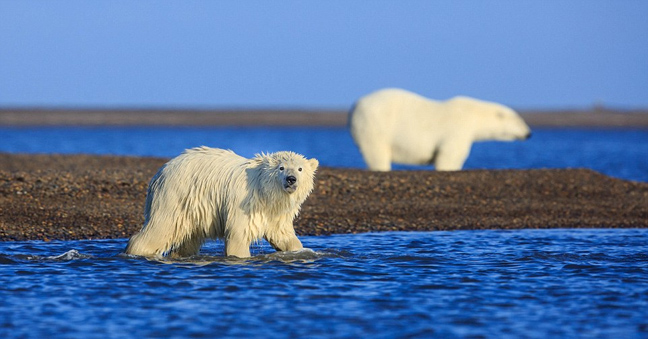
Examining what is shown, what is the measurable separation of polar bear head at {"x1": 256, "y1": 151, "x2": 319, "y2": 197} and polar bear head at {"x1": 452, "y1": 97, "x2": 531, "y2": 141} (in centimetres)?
1132

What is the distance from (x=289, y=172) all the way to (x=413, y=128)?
10994 millimetres

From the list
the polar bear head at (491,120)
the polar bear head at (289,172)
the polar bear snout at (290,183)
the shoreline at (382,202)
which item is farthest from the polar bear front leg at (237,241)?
the polar bear head at (491,120)

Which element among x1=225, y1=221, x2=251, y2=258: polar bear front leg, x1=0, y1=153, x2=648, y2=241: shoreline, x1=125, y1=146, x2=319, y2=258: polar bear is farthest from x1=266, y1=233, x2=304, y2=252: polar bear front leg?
x1=0, y1=153, x2=648, y2=241: shoreline

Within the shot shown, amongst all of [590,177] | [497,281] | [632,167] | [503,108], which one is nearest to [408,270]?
[497,281]

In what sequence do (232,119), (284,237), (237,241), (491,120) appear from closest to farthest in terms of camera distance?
1. (237,241)
2. (284,237)
3. (491,120)
4. (232,119)

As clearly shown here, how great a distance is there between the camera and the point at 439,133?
66.8ft

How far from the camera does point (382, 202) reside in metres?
15.5

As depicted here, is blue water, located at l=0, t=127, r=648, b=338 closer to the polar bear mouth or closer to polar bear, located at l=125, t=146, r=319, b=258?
polar bear, located at l=125, t=146, r=319, b=258

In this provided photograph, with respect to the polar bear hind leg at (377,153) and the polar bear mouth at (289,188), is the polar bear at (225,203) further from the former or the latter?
the polar bear hind leg at (377,153)

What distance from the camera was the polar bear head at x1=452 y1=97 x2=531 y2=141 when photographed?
21.0 metres

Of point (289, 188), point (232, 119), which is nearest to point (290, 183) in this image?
point (289, 188)

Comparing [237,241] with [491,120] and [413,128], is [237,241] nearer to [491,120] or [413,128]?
[413,128]

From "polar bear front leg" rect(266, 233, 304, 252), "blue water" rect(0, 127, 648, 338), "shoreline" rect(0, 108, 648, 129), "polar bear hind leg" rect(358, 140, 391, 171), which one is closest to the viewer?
"blue water" rect(0, 127, 648, 338)

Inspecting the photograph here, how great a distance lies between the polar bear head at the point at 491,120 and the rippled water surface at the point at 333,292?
9.28 meters
